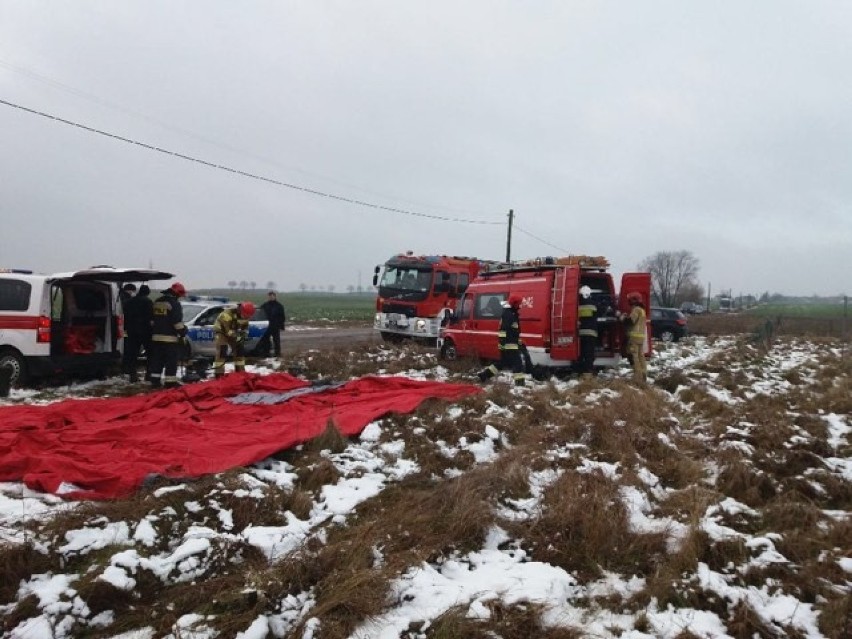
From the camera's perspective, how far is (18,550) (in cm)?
346

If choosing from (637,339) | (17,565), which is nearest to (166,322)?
(17,565)

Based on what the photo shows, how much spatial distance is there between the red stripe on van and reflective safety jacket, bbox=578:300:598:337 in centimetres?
919

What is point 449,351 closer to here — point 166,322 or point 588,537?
point 166,322

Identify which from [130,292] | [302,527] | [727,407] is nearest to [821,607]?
[302,527]

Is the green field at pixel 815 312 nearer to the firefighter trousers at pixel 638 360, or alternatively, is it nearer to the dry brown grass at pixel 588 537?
the firefighter trousers at pixel 638 360

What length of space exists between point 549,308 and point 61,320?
8.49 m

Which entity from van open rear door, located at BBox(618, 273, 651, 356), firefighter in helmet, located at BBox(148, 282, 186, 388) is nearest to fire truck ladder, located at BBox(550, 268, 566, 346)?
van open rear door, located at BBox(618, 273, 651, 356)

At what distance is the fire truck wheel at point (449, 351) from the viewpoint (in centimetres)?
1395

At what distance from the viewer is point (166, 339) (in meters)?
10.1

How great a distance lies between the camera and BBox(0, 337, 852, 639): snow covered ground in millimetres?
3191

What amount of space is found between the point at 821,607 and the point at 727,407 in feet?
18.8

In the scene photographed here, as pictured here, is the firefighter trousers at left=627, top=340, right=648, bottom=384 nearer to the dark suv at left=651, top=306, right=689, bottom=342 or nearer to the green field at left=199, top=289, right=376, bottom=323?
the dark suv at left=651, top=306, right=689, bottom=342

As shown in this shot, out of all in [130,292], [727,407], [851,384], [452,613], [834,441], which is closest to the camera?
[452,613]

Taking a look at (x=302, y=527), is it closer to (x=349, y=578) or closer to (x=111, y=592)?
(x=349, y=578)
